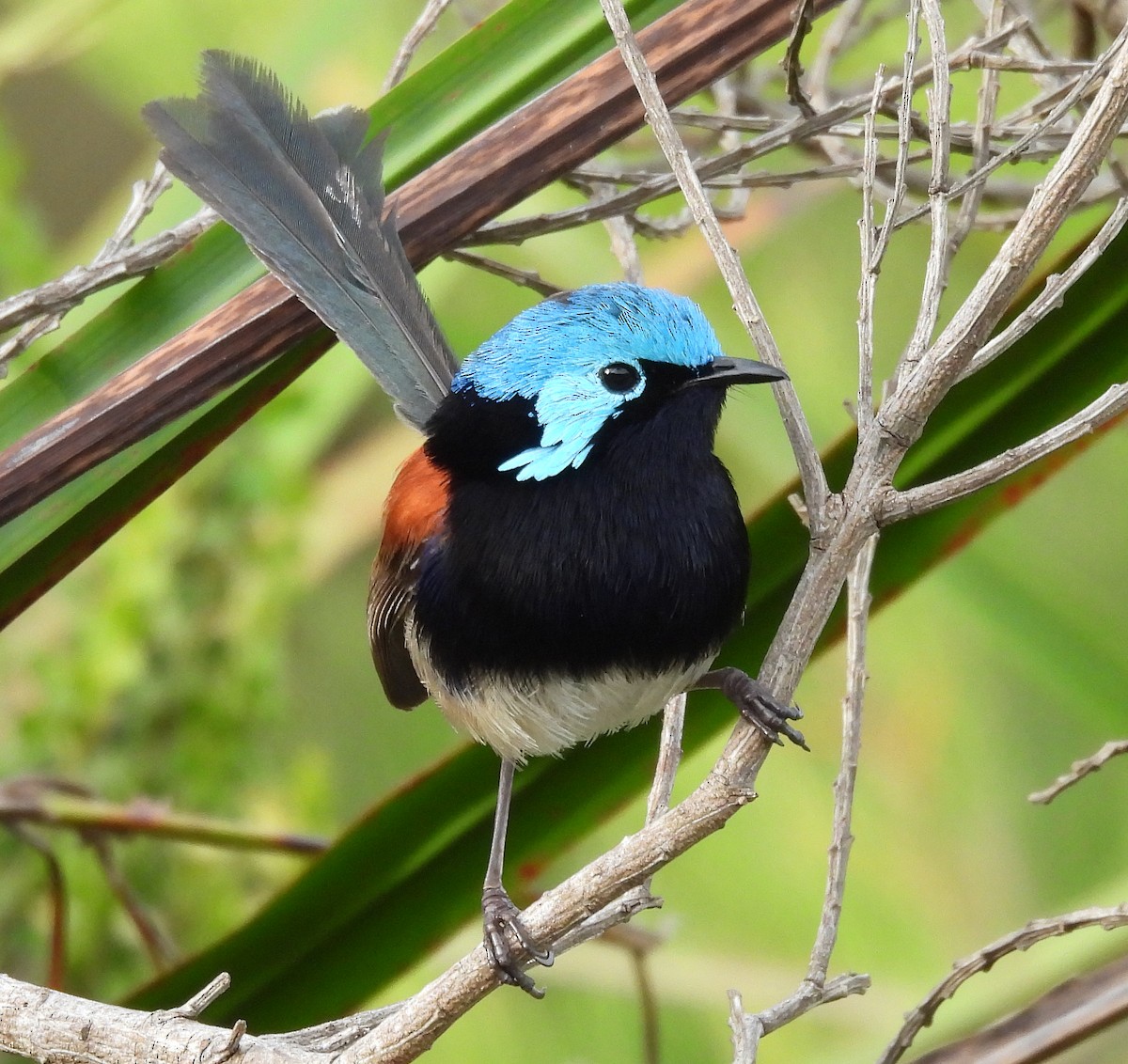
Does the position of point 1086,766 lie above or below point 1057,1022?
above

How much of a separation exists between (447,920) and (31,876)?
45.6 inches

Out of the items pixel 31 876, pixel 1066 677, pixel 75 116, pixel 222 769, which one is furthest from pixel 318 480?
pixel 1066 677

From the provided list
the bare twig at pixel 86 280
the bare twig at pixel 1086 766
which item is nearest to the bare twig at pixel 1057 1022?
the bare twig at pixel 1086 766

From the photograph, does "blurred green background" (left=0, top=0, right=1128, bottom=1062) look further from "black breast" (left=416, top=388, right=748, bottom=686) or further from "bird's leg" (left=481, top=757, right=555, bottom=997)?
"black breast" (left=416, top=388, right=748, bottom=686)

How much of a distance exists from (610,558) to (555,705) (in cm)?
20

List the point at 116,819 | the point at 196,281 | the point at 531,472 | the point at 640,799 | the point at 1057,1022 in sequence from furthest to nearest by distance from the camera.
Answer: the point at 640,799 < the point at 116,819 < the point at 196,281 < the point at 531,472 < the point at 1057,1022

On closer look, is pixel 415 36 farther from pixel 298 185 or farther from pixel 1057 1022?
pixel 1057 1022

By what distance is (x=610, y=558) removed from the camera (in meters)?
1.48

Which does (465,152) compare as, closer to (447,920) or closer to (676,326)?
(676,326)

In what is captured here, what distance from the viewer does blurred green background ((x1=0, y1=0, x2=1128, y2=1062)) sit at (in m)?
2.63

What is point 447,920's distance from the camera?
6.13 feet

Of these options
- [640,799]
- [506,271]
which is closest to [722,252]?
[506,271]

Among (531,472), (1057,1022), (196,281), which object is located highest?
(196,281)

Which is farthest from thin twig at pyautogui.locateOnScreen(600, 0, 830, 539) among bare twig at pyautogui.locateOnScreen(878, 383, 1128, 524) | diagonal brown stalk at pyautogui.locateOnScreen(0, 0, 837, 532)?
diagonal brown stalk at pyautogui.locateOnScreen(0, 0, 837, 532)
